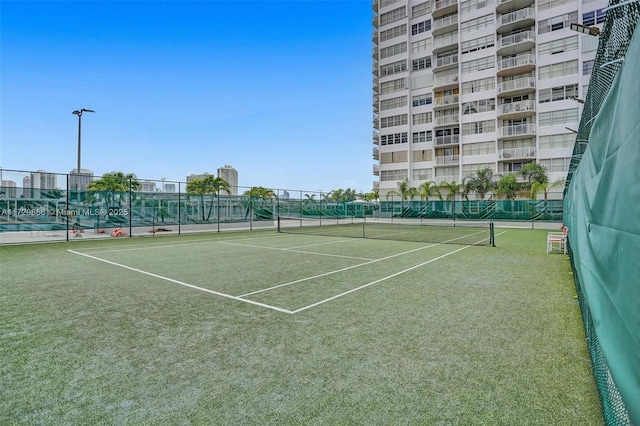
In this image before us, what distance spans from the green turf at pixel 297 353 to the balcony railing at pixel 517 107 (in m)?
40.1

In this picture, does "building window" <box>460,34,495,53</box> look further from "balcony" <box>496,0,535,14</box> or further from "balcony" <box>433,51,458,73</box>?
"balcony" <box>496,0,535,14</box>

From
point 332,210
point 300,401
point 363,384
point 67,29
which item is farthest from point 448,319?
point 332,210

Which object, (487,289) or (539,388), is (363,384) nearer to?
(539,388)

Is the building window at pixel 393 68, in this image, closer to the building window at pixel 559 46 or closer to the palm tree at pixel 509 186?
the building window at pixel 559 46

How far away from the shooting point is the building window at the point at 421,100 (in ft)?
164

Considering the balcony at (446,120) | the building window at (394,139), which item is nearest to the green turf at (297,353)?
the balcony at (446,120)

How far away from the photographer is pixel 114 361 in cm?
378

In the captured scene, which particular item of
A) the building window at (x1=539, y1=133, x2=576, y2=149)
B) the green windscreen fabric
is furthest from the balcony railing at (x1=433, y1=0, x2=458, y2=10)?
the green windscreen fabric

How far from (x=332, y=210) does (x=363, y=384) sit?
31890 mm

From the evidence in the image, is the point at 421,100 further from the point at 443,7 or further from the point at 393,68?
the point at 443,7

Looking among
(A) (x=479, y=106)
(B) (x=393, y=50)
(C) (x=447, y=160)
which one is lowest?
(C) (x=447, y=160)

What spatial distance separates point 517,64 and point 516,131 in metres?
8.11

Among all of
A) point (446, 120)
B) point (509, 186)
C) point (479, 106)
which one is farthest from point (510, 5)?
point (509, 186)

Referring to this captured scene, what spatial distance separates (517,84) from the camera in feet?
135
